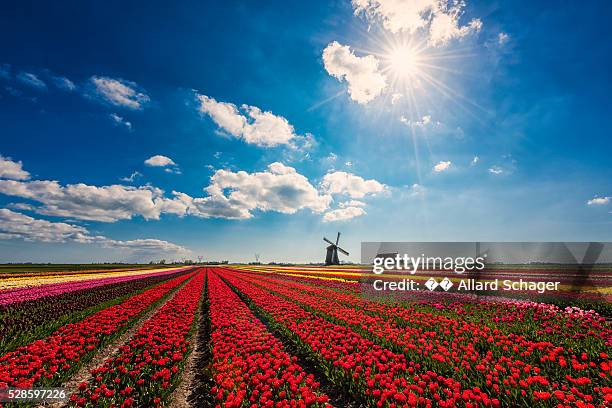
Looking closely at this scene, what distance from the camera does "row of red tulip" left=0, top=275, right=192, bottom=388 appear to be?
232 inches

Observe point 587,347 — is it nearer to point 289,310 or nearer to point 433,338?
point 433,338

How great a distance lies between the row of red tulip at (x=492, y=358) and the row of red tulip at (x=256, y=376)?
2.96m

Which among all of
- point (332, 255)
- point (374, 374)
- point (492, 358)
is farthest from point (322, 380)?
point (332, 255)

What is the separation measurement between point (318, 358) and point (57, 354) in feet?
22.9

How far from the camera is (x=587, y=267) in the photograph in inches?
1001

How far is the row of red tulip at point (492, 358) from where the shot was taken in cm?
504

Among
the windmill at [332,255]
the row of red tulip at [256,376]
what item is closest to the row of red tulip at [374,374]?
the row of red tulip at [256,376]

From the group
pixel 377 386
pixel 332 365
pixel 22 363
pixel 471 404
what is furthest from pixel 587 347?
pixel 22 363

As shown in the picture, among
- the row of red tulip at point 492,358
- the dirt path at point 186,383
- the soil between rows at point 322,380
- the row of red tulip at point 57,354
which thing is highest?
the row of red tulip at point 492,358

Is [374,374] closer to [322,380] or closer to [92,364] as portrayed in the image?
[322,380]

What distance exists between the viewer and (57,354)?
7.19m

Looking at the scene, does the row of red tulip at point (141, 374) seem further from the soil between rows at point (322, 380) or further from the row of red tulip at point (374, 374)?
the row of red tulip at point (374, 374)

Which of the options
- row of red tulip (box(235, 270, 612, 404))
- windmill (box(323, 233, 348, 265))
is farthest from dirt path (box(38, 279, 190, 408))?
windmill (box(323, 233, 348, 265))

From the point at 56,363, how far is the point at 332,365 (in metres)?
6.84
